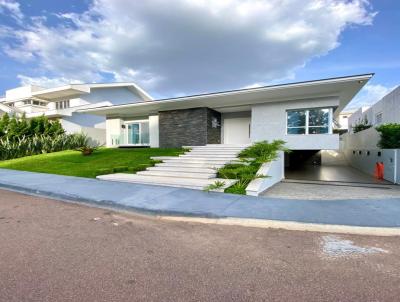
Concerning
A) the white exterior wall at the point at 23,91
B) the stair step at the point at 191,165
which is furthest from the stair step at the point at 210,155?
the white exterior wall at the point at 23,91

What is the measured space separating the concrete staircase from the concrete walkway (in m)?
0.70

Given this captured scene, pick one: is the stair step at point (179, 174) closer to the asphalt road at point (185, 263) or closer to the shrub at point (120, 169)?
the shrub at point (120, 169)

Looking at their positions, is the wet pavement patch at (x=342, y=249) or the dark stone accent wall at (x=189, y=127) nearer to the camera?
the wet pavement patch at (x=342, y=249)

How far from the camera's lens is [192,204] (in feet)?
20.2

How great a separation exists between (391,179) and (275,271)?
10517 millimetres

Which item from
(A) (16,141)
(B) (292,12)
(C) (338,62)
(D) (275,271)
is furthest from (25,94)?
(D) (275,271)

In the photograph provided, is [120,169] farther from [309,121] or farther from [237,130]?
[309,121]

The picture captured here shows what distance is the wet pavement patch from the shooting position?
365cm

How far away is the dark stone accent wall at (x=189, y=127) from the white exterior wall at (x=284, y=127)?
3.16 m

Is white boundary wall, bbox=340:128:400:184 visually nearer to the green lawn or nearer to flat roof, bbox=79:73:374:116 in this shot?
flat roof, bbox=79:73:374:116

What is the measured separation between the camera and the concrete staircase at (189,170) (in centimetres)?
872

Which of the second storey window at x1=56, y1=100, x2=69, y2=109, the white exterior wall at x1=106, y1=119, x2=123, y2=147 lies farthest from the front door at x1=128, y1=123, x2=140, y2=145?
the second storey window at x1=56, y1=100, x2=69, y2=109

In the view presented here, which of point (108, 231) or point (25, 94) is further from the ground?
point (25, 94)

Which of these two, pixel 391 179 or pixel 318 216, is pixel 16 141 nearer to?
pixel 318 216
